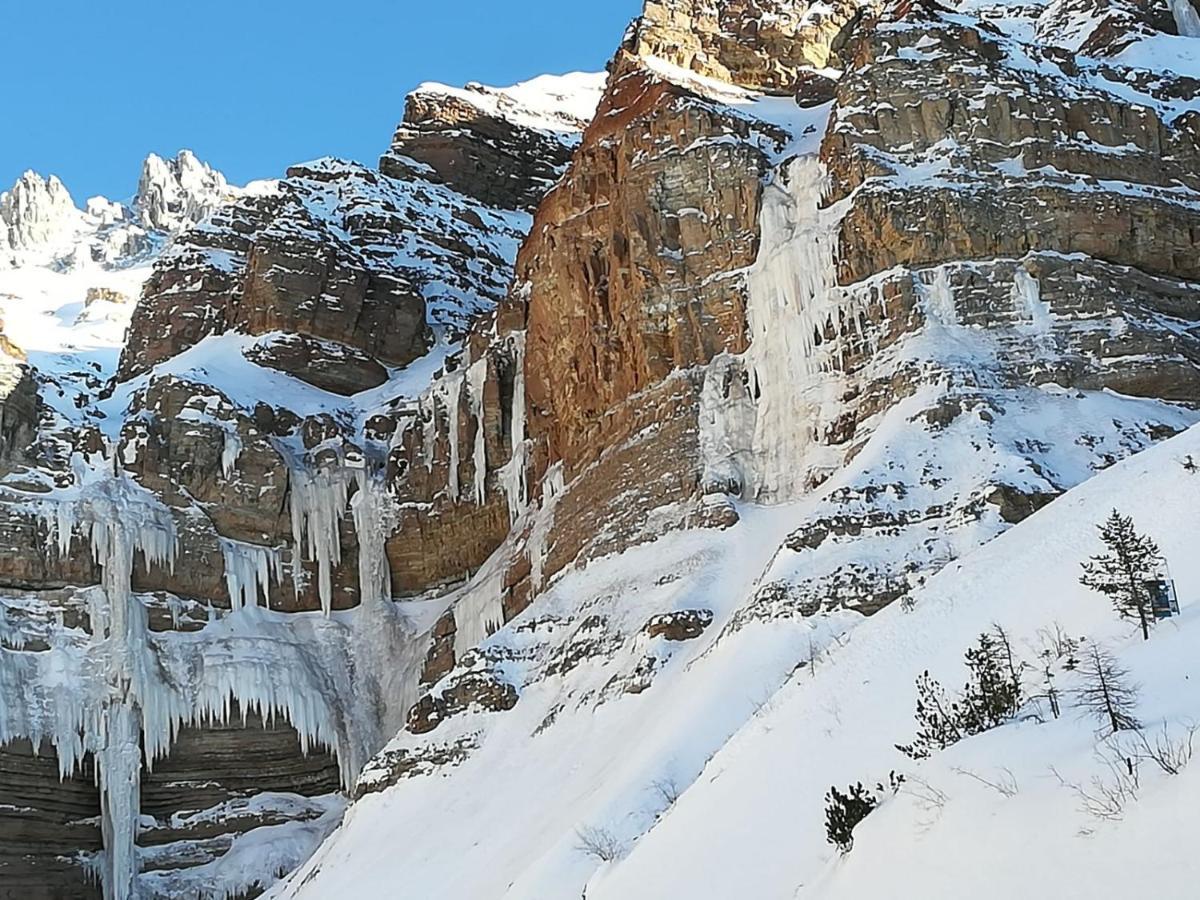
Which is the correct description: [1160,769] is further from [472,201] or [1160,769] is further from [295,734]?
[472,201]

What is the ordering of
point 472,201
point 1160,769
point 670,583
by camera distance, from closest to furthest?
point 1160,769
point 670,583
point 472,201

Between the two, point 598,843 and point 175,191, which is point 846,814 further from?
point 175,191

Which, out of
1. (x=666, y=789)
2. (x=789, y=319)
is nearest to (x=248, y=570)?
(x=789, y=319)

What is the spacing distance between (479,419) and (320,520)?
669 centimetres

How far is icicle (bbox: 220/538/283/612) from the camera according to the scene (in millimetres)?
47938

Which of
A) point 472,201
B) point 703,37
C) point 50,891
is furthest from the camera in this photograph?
point 472,201

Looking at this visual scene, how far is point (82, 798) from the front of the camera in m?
42.8

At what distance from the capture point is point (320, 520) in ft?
165

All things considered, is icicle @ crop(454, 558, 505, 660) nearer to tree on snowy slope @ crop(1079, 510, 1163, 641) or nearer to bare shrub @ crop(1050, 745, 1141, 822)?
tree on snowy slope @ crop(1079, 510, 1163, 641)

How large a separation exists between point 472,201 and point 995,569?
186 feet

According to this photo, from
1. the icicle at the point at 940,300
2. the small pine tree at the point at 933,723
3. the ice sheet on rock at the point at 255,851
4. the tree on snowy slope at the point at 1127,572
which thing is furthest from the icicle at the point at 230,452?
the tree on snowy slope at the point at 1127,572

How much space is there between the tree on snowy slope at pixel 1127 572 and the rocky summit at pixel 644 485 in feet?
0.72

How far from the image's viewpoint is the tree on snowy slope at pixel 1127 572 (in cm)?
1358

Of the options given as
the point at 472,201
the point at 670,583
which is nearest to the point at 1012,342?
the point at 670,583
